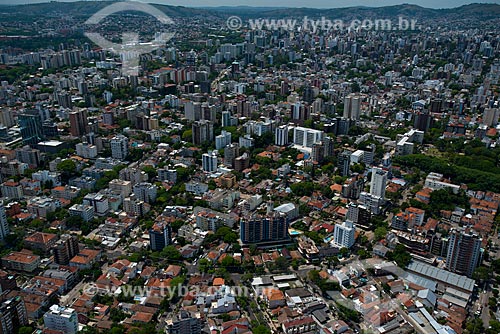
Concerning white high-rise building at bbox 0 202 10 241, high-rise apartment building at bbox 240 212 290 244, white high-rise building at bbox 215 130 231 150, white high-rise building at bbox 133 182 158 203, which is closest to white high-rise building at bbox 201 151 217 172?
white high-rise building at bbox 215 130 231 150

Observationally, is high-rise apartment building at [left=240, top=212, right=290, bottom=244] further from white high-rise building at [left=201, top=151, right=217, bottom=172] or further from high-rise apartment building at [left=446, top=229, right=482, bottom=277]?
white high-rise building at [left=201, top=151, right=217, bottom=172]

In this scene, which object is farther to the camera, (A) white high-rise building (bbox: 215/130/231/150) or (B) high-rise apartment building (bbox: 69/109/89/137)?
(B) high-rise apartment building (bbox: 69/109/89/137)

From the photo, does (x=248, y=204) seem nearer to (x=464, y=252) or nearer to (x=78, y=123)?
(x=464, y=252)

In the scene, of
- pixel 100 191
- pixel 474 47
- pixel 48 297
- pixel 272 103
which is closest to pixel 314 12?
pixel 474 47

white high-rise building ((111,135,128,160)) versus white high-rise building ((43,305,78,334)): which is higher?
white high-rise building ((111,135,128,160))

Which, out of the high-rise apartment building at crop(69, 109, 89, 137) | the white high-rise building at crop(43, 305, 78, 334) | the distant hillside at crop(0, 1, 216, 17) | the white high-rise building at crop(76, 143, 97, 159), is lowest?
the white high-rise building at crop(43, 305, 78, 334)

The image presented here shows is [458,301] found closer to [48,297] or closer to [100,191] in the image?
[48,297]
